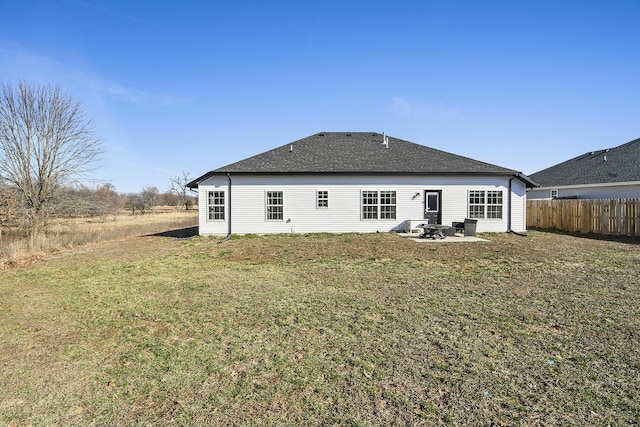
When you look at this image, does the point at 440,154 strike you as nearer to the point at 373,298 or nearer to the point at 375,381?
the point at 373,298

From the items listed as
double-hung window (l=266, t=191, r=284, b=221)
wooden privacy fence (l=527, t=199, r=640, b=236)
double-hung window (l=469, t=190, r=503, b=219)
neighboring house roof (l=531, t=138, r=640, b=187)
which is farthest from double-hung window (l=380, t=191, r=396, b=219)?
neighboring house roof (l=531, t=138, r=640, b=187)

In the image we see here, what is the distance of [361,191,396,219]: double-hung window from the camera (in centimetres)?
1712

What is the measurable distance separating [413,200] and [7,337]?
15767 millimetres

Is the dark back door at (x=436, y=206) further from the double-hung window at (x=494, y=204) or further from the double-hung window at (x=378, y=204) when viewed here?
the double-hung window at (x=494, y=204)

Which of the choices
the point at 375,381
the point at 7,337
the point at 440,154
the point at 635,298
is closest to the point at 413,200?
the point at 440,154

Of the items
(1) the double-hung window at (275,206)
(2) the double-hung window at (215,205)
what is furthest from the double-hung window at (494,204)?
(2) the double-hung window at (215,205)

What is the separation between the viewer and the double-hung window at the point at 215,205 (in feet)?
54.9

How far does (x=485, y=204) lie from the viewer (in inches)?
684

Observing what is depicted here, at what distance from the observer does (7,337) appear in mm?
4703

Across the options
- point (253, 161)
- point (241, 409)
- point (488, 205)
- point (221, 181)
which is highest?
point (253, 161)

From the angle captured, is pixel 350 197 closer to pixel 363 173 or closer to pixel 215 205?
pixel 363 173

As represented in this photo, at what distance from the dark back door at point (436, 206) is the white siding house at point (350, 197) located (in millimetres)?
49

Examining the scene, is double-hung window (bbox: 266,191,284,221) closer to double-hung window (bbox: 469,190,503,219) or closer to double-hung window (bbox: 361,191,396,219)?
double-hung window (bbox: 361,191,396,219)

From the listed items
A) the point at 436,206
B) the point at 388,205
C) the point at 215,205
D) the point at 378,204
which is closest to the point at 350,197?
the point at 378,204
